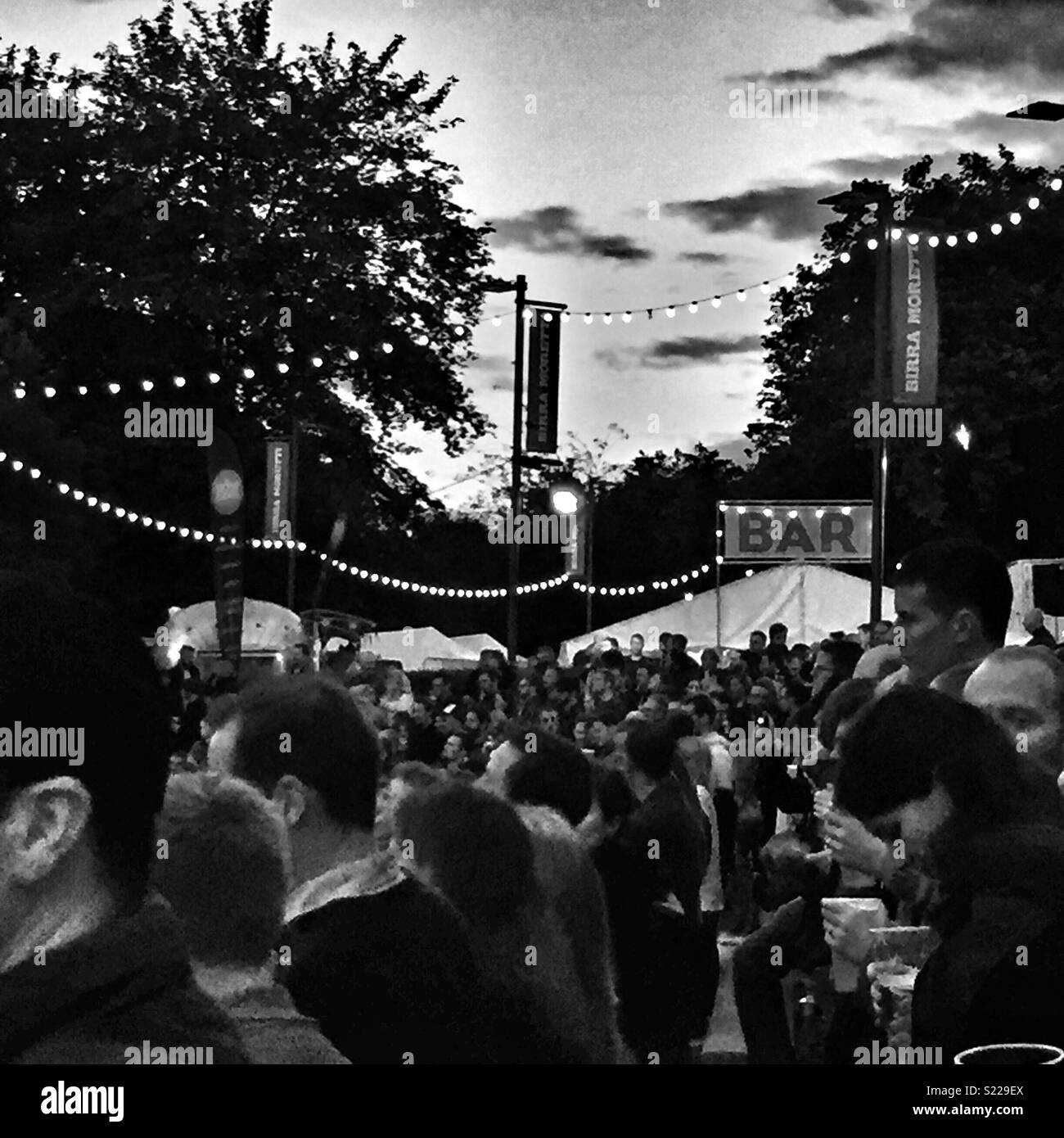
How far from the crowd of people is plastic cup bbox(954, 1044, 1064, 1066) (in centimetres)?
2

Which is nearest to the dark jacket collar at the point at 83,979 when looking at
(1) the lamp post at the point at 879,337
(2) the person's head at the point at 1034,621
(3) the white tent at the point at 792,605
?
(1) the lamp post at the point at 879,337

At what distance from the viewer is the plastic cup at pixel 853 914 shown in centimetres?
385

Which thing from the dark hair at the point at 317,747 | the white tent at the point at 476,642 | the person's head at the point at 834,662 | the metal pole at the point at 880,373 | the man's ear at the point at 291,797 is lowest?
the white tent at the point at 476,642

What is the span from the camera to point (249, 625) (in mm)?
23906

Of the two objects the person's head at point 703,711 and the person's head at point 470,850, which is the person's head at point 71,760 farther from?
the person's head at point 703,711

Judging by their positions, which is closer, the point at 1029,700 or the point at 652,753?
the point at 1029,700

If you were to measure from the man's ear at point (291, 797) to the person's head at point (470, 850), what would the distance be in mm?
210

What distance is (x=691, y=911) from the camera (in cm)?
689

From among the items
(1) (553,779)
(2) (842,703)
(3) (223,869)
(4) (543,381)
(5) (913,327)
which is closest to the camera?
(3) (223,869)

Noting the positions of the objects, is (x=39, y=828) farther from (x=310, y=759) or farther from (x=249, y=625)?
(x=249, y=625)

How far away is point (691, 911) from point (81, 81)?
20.0m

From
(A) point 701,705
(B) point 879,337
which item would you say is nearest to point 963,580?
(B) point 879,337

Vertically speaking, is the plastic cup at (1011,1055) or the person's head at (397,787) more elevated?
the person's head at (397,787)

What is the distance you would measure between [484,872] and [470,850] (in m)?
0.05
